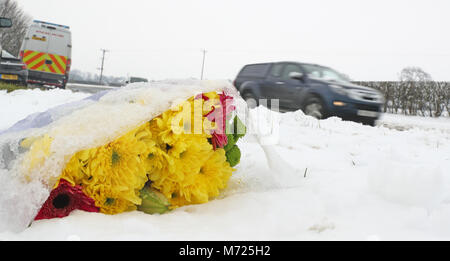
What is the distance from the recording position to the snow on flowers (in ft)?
4.09

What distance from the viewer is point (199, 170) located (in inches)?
55.8

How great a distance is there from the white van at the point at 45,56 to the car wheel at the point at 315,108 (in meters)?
9.59

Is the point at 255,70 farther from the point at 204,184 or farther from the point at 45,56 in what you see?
the point at 45,56

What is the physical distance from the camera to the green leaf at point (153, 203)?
1.33 metres

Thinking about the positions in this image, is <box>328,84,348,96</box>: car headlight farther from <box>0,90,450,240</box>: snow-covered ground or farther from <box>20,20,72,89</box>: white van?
<box>20,20,72,89</box>: white van

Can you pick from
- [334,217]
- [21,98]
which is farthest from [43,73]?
[334,217]

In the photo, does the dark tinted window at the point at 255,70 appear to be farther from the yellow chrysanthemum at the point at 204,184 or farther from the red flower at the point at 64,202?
the red flower at the point at 64,202

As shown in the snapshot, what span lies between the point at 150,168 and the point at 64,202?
34cm

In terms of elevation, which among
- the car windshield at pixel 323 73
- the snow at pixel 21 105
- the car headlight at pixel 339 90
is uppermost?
the car windshield at pixel 323 73

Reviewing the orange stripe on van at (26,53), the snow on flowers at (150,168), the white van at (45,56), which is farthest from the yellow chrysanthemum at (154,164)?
the orange stripe on van at (26,53)

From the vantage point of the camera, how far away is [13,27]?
32.1 m

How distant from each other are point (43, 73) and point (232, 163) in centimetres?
1295
